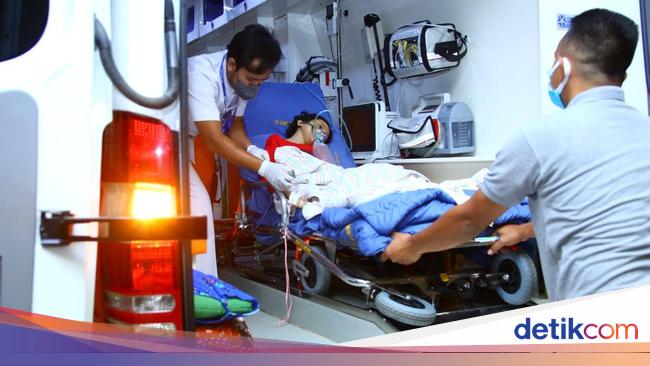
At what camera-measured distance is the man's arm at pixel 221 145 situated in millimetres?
2303

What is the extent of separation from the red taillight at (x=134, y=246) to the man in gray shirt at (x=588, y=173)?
2.92 feet

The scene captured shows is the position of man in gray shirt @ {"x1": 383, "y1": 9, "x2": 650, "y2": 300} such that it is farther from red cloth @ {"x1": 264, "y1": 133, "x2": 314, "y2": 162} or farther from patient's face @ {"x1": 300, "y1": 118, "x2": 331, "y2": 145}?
patient's face @ {"x1": 300, "y1": 118, "x2": 331, "y2": 145}

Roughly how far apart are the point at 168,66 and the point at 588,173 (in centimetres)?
98

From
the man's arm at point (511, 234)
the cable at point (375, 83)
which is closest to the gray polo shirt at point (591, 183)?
the man's arm at point (511, 234)

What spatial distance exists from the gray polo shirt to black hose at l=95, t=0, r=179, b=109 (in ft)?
2.82

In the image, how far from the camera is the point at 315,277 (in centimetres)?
274

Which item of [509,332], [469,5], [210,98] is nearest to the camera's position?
[509,332]

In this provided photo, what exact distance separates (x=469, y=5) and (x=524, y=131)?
2.38 m

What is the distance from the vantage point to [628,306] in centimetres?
114

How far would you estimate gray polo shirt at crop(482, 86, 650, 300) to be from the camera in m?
1.28

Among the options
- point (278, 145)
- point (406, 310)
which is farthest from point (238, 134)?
point (406, 310)

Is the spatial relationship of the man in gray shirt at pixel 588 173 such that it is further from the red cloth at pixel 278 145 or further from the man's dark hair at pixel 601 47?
the red cloth at pixel 278 145

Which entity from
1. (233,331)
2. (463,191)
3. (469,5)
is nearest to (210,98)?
(463,191)

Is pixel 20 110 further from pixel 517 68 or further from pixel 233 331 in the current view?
pixel 517 68
